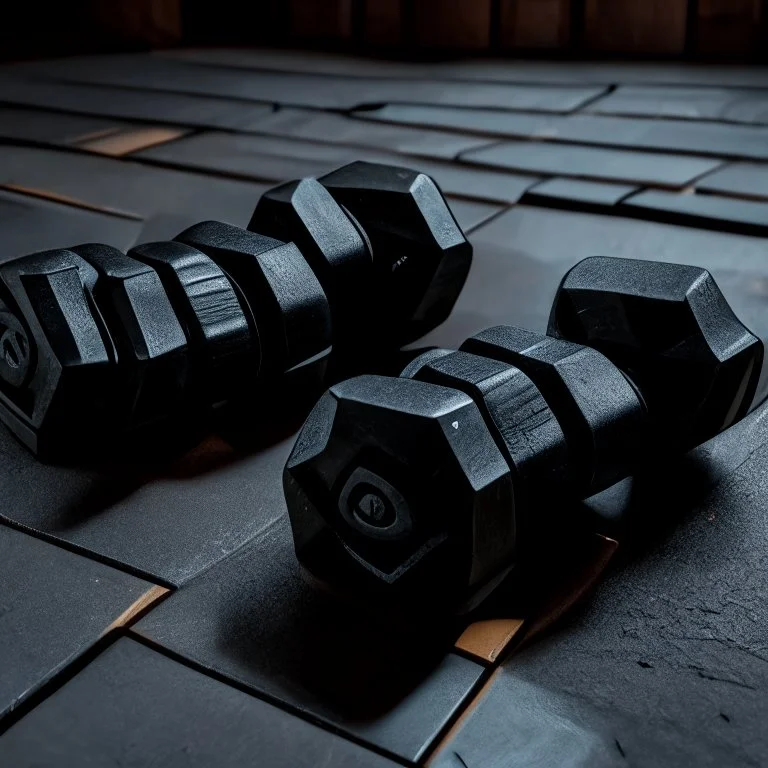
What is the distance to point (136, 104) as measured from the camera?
1.91 meters

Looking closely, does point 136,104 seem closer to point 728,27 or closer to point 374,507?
point 728,27

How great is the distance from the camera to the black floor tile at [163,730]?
478 mm

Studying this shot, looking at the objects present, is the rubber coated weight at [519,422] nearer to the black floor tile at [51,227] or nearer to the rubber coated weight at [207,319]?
the rubber coated weight at [207,319]

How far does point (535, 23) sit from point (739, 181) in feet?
4.34

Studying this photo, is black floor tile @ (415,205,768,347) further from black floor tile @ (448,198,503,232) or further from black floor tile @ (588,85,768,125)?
black floor tile @ (588,85,768,125)

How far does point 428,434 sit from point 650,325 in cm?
24

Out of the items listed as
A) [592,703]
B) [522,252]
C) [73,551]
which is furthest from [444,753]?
[522,252]

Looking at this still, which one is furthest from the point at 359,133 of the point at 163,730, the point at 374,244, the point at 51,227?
the point at 163,730

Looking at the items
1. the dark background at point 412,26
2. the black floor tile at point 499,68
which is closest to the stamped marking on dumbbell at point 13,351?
the black floor tile at point 499,68

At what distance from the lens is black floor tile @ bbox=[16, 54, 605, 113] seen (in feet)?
6.34

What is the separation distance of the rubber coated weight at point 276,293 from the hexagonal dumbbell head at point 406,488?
0.19 meters

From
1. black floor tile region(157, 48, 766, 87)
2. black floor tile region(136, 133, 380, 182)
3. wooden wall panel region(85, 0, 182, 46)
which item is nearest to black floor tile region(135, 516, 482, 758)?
black floor tile region(136, 133, 380, 182)

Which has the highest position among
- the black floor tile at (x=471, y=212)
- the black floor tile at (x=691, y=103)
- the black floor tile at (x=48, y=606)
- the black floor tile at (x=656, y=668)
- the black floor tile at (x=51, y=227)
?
the black floor tile at (x=691, y=103)

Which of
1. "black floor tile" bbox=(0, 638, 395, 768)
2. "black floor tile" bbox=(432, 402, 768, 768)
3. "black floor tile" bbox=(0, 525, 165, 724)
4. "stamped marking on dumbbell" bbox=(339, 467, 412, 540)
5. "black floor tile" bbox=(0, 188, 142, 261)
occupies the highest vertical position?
"stamped marking on dumbbell" bbox=(339, 467, 412, 540)
